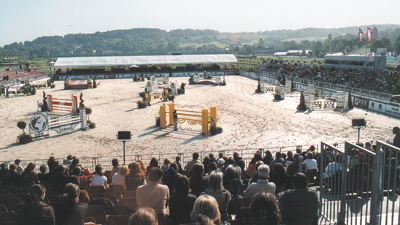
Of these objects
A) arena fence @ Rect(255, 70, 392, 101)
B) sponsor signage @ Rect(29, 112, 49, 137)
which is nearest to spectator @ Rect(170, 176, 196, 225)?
sponsor signage @ Rect(29, 112, 49, 137)

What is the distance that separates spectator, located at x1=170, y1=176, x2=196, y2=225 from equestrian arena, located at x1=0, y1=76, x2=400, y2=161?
9.13 metres

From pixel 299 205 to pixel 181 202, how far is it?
5.27ft

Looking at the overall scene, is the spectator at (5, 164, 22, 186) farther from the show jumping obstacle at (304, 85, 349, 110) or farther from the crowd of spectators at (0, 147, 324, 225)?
the show jumping obstacle at (304, 85, 349, 110)

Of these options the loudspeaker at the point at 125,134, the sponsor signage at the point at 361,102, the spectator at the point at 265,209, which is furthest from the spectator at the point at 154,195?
the sponsor signage at the point at 361,102

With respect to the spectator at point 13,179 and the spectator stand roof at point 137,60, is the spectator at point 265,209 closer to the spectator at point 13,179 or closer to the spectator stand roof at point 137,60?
the spectator at point 13,179

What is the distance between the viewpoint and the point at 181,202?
4.43 meters

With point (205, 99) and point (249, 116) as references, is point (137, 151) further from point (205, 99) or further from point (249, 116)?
point (205, 99)

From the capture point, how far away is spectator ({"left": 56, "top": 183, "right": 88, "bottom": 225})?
163 inches

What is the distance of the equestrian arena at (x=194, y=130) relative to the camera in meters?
15.5

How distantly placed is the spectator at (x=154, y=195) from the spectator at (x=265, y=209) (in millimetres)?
1621

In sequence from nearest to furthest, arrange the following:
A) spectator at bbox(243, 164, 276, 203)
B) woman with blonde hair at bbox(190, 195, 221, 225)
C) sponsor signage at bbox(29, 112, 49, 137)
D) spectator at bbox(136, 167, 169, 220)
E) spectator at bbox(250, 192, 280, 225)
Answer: woman with blonde hair at bbox(190, 195, 221, 225), spectator at bbox(250, 192, 280, 225), spectator at bbox(136, 167, 169, 220), spectator at bbox(243, 164, 276, 203), sponsor signage at bbox(29, 112, 49, 137)

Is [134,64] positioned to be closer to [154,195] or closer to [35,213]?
[154,195]

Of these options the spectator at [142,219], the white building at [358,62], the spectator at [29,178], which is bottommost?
the spectator at [29,178]

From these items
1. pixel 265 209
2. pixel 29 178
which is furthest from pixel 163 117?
pixel 265 209
